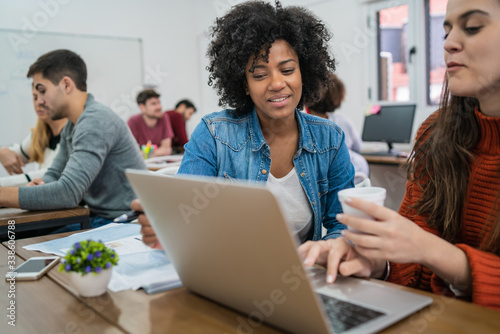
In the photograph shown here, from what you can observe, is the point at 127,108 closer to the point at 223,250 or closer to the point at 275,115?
the point at 275,115

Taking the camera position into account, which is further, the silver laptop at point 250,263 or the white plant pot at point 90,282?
the white plant pot at point 90,282

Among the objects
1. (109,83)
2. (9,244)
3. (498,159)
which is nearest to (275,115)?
(498,159)

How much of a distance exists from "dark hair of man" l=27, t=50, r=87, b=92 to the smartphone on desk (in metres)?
1.39

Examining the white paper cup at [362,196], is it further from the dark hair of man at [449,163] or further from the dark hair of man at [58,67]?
the dark hair of man at [58,67]

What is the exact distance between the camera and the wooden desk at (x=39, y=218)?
1.87 metres

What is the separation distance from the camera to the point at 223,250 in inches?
30.1

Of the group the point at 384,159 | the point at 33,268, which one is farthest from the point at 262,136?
the point at 384,159

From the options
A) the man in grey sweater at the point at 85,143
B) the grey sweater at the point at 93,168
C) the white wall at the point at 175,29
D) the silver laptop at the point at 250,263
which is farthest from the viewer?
the white wall at the point at 175,29

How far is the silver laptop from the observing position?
648 millimetres

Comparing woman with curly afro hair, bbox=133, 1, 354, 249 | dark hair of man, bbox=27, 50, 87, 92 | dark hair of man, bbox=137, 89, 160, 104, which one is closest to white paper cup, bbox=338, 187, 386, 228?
woman with curly afro hair, bbox=133, 1, 354, 249

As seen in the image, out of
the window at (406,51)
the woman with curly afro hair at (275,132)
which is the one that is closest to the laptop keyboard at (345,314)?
the woman with curly afro hair at (275,132)

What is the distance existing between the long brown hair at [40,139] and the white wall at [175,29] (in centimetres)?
293

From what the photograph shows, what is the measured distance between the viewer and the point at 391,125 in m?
4.33

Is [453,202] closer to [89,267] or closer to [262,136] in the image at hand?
[262,136]
